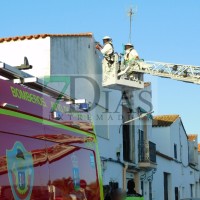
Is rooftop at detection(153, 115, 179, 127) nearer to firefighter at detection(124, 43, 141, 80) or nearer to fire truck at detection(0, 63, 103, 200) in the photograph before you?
firefighter at detection(124, 43, 141, 80)

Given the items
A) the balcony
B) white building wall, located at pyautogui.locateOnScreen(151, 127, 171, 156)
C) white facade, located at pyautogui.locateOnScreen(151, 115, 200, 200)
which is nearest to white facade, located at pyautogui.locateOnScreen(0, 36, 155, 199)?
the balcony

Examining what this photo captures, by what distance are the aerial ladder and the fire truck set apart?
12323 mm

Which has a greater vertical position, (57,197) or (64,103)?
(64,103)

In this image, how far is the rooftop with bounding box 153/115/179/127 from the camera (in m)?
32.4

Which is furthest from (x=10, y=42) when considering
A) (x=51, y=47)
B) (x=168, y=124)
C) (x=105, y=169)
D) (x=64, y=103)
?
(x=168, y=124)

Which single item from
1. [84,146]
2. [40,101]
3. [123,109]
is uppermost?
[123,109]

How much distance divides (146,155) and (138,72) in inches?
210

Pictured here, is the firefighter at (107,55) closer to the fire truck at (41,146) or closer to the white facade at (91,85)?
the white facade at (91,85)

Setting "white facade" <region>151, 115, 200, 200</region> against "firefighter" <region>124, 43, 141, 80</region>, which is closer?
"firefighter" <region>124, 43, 141, 80</region>

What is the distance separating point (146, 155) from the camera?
23766 millimetres

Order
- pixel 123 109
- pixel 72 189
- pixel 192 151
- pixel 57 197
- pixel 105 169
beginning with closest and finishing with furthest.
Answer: pixel 57 197 → pixel 72 189 → pixel 105 169 → pixel 123 109 → pixel 192 151

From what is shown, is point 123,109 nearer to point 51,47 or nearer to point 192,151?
point 51,47

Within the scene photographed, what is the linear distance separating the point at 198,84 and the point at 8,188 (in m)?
15.9

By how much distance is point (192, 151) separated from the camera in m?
42.8
